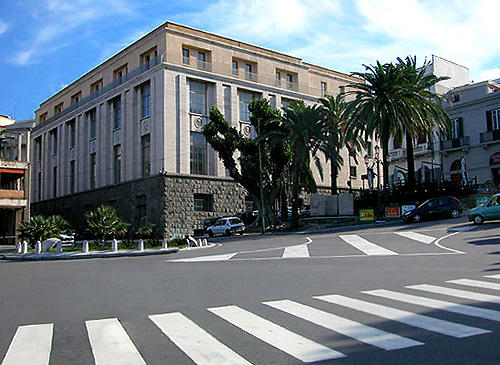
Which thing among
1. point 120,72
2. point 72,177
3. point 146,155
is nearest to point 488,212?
point 146,155

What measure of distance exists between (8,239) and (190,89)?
21.4m

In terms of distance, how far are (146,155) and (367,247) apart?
1302 inches

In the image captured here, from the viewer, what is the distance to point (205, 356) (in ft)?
17.9

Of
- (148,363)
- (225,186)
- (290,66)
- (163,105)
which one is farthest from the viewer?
(290,66)

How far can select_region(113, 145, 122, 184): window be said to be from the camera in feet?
173

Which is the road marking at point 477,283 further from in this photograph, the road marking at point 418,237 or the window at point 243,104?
the window at point 243,104

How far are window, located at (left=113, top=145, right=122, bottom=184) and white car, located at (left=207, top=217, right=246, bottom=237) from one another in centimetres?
1695

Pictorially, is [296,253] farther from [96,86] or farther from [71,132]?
[71,132]

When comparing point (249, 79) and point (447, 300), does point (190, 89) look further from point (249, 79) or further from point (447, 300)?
point (447, 300)

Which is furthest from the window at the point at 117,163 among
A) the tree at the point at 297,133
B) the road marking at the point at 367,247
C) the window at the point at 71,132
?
the road marking at the point at 367,247

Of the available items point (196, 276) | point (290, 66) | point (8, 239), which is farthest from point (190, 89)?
point (196, 276)

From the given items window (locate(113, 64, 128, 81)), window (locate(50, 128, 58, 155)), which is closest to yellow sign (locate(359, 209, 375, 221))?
window (locate(113, 64, 128, 81))

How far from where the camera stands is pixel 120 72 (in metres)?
54.8

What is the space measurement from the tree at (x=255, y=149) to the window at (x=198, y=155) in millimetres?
8954
